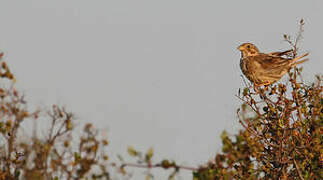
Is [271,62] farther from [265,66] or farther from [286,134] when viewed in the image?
[286,134]

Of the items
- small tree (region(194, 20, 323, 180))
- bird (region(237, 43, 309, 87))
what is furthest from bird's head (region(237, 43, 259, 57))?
small tree (region(194, 20, 323, 180))

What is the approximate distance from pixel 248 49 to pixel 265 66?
1477 mm

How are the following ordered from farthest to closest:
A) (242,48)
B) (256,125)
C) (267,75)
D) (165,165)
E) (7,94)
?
(242,48) < (267,75) < (256,125) < (7,94) < (165,165)

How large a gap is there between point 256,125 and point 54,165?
5103 mm

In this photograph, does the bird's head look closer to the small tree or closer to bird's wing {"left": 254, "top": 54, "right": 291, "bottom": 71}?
bird's wing {"left": 254, "top": 54, "right": 291, "bottom": 71}

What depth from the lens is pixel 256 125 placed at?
865 cm

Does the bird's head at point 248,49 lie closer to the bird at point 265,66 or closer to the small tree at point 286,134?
the bird at point 265,66

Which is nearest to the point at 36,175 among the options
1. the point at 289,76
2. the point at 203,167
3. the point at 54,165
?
the point at 54,165

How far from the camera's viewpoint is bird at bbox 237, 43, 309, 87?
1226cm

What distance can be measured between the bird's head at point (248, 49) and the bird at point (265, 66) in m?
0.21

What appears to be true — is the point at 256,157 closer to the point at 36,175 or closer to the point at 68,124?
the point at 68,124

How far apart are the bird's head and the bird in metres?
0.21

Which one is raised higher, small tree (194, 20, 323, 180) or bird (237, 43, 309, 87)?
bird (237, 43, 309, 87)

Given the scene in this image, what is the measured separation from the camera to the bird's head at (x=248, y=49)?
45.7 feet
